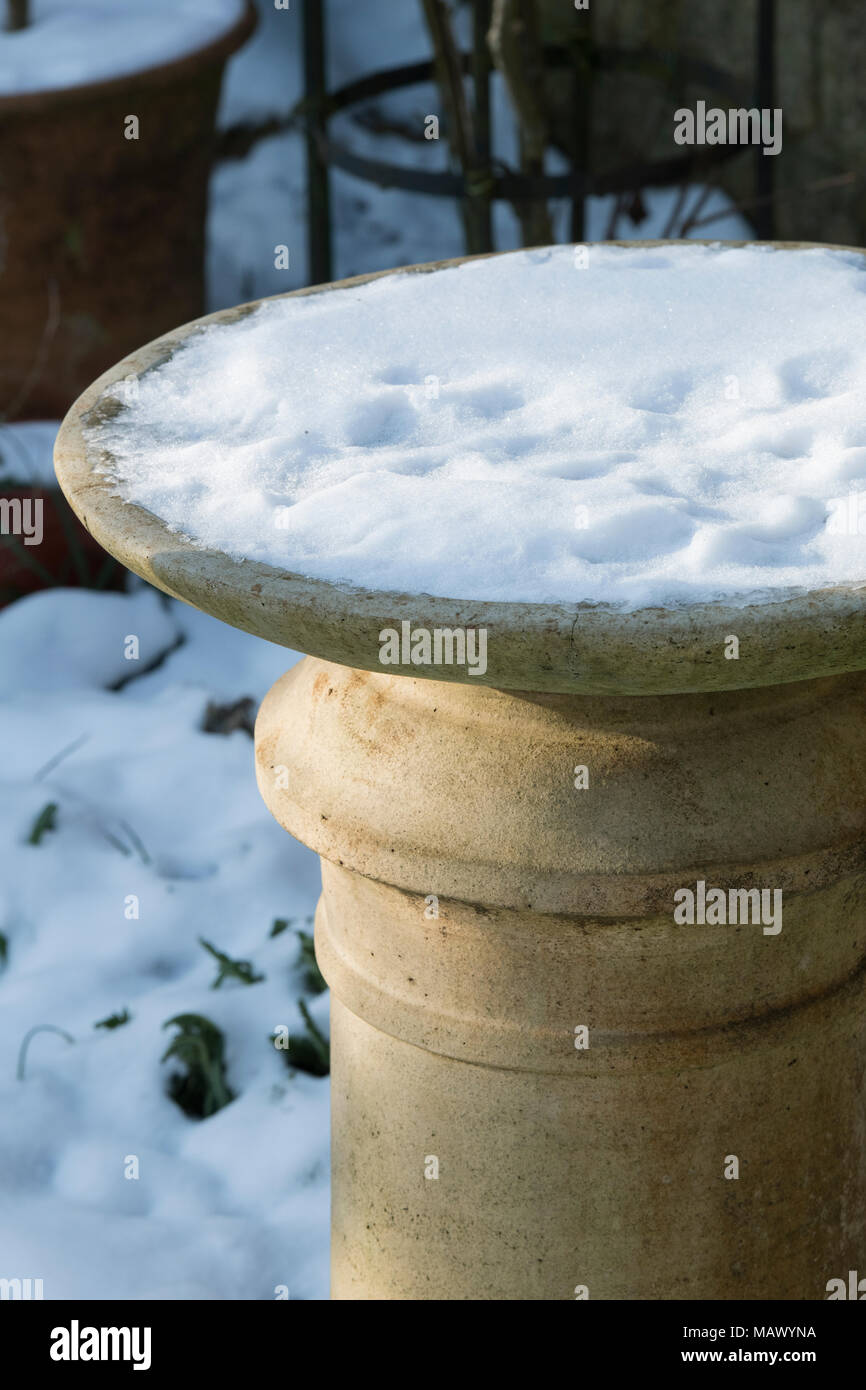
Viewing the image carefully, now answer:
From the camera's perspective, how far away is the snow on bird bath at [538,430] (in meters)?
1.36

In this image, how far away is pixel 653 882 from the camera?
146 cm

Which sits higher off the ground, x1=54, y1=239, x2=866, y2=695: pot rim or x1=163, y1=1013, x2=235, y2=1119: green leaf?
x1=54, y1=239, x2=866, y2=695: pot rim

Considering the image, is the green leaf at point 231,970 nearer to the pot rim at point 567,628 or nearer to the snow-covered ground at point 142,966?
the snow-covered ground at point 142,966

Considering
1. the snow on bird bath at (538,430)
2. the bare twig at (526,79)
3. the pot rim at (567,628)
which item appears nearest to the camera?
the pot rim at (567,628)

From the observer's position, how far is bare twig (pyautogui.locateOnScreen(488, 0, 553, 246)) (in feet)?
10.5

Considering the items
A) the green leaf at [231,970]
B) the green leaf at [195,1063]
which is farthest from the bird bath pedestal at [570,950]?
the green leaf at [231,970]

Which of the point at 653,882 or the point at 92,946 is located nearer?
the point at 653,882

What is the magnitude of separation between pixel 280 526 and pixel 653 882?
44cm

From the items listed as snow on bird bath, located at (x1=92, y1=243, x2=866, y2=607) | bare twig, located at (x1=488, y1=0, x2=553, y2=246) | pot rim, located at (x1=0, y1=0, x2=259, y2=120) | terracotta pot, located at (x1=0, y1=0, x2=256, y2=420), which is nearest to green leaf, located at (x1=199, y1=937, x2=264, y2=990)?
snow on bird bath, located at (x1=92, y1=243, x2=866, y2=607)

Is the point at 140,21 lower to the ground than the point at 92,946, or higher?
higher

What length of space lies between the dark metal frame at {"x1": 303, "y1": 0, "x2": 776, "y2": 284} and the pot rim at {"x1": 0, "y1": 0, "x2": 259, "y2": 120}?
0.28m

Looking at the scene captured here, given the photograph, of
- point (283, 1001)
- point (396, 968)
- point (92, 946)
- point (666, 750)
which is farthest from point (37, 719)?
point (666, 750)

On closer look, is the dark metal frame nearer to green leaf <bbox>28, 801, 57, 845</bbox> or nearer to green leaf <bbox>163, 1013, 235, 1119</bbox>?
green leaf <bbox>28, 801, 57, 845</bbox>

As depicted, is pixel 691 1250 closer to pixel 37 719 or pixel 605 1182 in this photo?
pixel 605 1182
